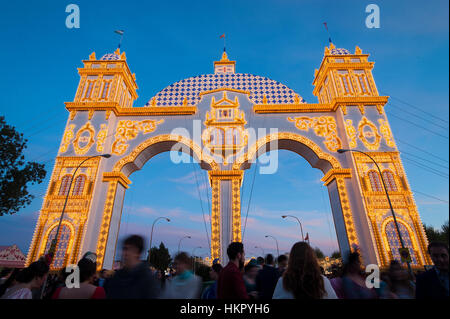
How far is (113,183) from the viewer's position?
1608cm

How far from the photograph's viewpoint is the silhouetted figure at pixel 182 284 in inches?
125

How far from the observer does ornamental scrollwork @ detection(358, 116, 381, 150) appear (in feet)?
54.0

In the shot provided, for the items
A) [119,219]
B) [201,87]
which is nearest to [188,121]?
[201,87]

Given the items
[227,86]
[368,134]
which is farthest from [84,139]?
[368,134]

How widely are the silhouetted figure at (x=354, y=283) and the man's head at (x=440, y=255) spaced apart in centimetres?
97

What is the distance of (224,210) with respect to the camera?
50.7 feet

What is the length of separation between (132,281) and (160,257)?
5167 cm

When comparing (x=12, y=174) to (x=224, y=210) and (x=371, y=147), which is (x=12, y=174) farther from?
(x=371, y=147)

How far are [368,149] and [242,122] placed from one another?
8.95m

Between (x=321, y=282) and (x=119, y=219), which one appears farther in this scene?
(x=119, y=219)

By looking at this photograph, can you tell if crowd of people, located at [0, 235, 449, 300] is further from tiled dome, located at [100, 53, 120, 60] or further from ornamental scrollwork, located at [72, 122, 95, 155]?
tiled dome, located at [100, 53, 120, 60]

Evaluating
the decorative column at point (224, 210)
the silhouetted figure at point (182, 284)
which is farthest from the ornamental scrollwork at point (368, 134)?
the silhouetted figure at point (182, 284)

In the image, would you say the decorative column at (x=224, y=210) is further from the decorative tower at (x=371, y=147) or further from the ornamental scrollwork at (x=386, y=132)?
the ornamental scrollwork at (x=386, y=132)
